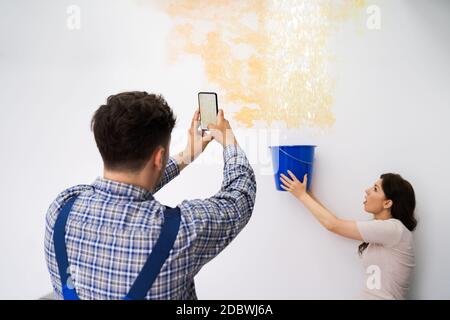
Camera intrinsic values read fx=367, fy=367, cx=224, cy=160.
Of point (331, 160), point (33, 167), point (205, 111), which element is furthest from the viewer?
point (33, 167)

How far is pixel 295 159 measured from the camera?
157 cm

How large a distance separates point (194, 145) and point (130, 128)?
1.46 feet

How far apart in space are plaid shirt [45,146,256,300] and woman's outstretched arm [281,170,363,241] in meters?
0.78

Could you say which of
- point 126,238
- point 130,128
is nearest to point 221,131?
Answer: point 130,128

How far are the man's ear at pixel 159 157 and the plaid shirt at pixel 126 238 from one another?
70mm

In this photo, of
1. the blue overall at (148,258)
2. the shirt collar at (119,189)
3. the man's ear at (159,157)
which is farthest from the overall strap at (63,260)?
the man's ear at (159,157)

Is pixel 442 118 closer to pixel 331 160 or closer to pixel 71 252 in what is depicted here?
pixel 331 160

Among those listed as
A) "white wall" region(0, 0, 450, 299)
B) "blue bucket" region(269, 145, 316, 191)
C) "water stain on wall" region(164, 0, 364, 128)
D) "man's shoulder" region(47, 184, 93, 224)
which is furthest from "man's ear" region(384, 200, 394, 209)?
"man's shoulder" region(47, 184, 93, 224)

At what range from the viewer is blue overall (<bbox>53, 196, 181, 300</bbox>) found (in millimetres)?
755

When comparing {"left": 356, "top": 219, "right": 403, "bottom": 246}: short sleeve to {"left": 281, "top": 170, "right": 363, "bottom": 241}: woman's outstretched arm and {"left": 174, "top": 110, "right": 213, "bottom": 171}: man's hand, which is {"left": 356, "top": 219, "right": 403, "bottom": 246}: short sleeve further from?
{"left": 174, "top": 110, "right": 213, "bottom": 171}: man's hand

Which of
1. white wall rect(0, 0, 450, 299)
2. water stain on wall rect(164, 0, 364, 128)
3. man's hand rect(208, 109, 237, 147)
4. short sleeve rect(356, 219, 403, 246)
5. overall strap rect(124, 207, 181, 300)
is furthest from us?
water stain on wall rect(164, 0, 364, 128)

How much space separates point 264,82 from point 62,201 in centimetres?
118
